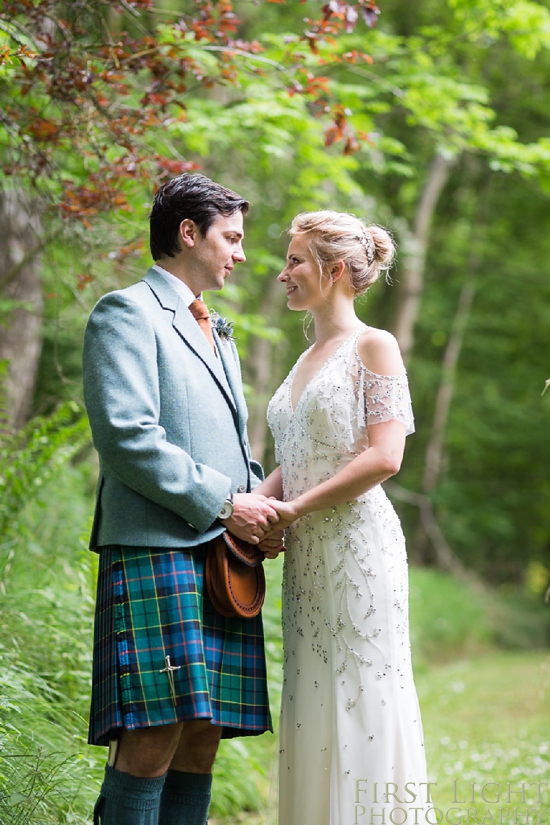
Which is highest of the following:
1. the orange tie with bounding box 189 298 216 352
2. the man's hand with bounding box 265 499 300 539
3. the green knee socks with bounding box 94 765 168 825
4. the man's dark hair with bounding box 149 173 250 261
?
the man's dark hair with bounding box 149 173 250 261

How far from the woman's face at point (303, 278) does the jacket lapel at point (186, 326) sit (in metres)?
0.39

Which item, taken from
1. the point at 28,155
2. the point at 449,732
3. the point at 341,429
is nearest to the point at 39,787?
the point at 341,429

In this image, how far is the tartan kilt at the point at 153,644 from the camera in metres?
2.30

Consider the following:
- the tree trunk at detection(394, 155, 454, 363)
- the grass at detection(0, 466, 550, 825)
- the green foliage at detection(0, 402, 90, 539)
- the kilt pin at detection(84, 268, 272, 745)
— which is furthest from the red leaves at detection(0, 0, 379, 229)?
the tree trunk at detection(394, 155, 454, 363)

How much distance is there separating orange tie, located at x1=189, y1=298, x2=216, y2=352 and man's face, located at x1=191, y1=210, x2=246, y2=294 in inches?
2.1

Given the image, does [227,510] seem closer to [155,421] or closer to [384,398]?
[155,421]

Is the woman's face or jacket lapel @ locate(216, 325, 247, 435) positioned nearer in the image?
jacket lapel @ locate(216, 325, 247, 435)

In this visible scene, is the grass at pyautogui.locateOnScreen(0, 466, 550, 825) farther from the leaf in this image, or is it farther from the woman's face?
the leaf

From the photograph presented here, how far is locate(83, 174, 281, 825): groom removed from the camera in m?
2.31

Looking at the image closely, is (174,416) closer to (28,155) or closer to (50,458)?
(28,155)

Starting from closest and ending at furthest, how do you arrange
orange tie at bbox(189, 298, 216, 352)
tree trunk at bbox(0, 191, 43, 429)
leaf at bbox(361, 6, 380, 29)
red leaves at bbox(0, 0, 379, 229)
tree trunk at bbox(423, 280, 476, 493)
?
orange tie at bbox(189, 298, 216, 352), leaf at bbox(361, 6, 380, 29), red leaves at bbox(0, 0, 379, 229), tree trunk at bbox(0, 191, 43, 429), tree trunk at bbox(423, 280, 476, 493)

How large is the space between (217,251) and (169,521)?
84 cm

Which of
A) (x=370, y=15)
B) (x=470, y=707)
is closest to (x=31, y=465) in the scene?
(x=370, y=15)

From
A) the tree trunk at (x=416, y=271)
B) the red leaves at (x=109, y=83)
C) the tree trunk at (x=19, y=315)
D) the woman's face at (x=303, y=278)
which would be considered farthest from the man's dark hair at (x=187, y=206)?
the tree trunk at (x=416, y=271)
